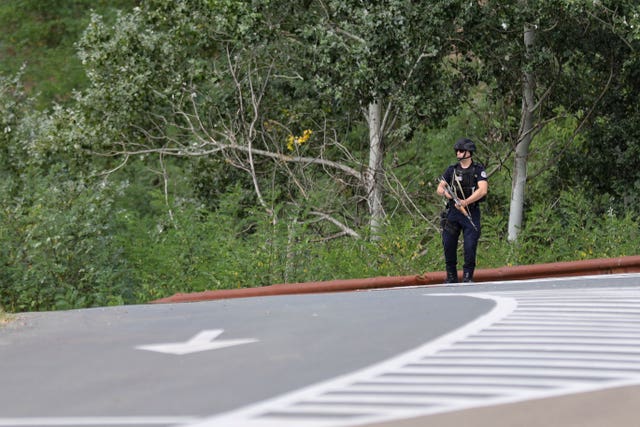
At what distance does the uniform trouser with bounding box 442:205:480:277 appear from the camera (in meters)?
13.7

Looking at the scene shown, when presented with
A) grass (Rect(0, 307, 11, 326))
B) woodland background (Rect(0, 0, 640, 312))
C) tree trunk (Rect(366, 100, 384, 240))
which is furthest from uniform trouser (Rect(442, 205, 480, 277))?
tree trunk (Rect(366, 100, 384, 240))

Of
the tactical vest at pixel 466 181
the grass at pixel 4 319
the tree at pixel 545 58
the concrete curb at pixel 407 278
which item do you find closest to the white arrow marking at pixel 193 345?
the grass at pixel 4 319

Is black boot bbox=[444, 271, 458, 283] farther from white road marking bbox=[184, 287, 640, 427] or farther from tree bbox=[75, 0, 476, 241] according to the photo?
tree bbox=[75, 0, 476, 241]

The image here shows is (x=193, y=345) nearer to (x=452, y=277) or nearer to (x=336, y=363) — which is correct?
(x=336, y=363)

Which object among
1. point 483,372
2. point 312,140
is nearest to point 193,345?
point 483,372

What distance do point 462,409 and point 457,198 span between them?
8056 millimetres

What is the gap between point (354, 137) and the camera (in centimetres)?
2786

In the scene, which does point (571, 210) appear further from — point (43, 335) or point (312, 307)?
point (43, 335)

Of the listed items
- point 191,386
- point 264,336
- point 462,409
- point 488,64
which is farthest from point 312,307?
point 488,64

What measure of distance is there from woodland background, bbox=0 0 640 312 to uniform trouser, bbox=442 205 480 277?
6.04ft

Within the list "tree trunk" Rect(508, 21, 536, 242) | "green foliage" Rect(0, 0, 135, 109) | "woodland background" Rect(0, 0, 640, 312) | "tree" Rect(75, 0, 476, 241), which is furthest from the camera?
"green foliage" Rect(0, 0, 135, 109)

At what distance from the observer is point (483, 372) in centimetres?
689

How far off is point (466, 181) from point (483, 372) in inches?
282

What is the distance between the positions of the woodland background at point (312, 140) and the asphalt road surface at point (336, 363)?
557 centimetres
